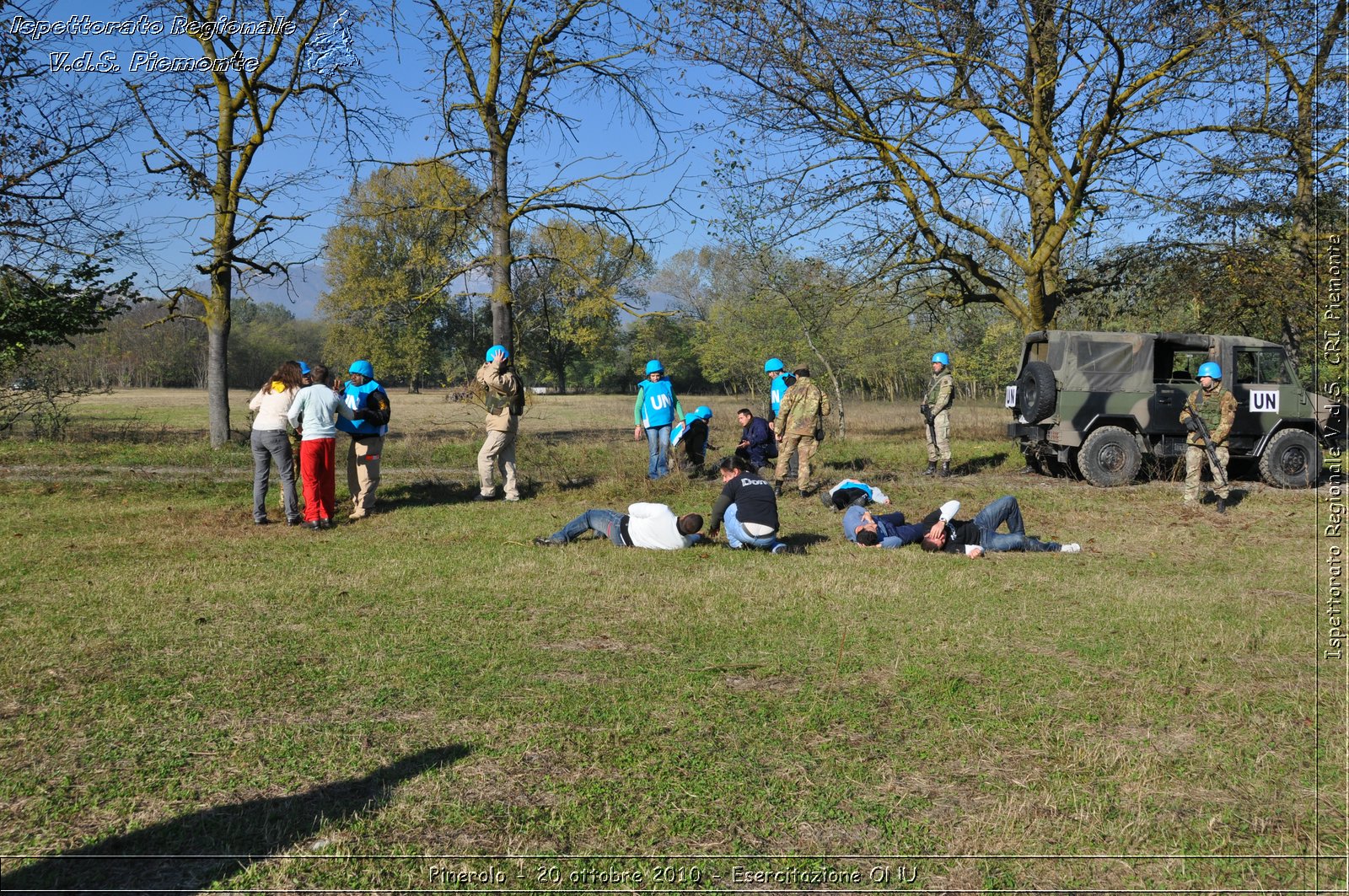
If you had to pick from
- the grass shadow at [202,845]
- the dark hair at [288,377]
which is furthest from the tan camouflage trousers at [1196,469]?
the grass shadow at [202,845]

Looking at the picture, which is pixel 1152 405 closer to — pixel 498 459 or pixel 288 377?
pixel 498 459

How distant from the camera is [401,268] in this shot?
25.1m

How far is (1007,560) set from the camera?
941 centimetres

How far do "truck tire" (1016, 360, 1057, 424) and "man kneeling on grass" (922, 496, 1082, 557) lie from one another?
5189 millimetres

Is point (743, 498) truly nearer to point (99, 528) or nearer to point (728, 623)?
point (728, 623)

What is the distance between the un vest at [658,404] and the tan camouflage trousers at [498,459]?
2490mm

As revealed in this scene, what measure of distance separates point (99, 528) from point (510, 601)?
6.17 m

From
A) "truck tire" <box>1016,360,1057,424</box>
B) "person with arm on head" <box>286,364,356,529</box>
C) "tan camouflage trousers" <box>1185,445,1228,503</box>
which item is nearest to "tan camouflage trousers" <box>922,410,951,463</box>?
"truck tire" <box>1016,360,1057,424</box>

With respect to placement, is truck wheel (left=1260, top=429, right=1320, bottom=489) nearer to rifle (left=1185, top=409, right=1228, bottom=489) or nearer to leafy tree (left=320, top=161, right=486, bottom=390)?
rifle (left=1185, top=409, right=1228, bottom=489)

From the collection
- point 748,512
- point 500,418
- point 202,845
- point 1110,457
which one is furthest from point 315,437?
point 1110,457

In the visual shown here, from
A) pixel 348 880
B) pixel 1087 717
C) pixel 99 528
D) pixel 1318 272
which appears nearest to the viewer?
pixel 348 880

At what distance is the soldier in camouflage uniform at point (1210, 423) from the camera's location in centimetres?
1210

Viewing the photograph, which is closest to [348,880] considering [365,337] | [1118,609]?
[1118,609]

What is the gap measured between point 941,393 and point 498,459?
24.6 feet
